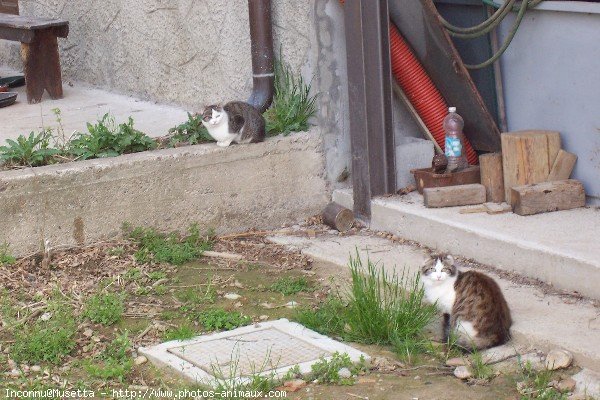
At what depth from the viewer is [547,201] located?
20.2ft

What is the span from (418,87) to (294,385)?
123 inches

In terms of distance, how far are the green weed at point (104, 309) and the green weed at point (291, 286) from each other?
0.92m

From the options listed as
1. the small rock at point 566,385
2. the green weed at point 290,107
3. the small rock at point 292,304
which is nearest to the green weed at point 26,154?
the green weed at point 290,107

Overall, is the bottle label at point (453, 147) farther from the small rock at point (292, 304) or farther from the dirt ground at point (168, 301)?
the small rock at point (292, 304)

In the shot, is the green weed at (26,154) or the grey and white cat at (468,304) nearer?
the grey and white cat at (468,304)

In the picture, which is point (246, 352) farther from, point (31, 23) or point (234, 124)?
point (31, 23)

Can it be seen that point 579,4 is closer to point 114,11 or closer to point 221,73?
point 221,73

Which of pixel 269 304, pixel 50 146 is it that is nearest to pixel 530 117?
pixel 269 304

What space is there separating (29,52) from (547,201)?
4.97m

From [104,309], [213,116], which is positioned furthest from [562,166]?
[104,309]

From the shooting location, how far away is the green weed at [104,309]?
5.43 meters

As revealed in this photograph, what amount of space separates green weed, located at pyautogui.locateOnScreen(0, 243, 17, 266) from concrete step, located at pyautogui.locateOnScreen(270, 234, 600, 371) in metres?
1.82

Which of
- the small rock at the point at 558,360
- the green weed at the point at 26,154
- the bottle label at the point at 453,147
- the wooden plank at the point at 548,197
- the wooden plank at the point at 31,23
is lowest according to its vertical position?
the small rock at the point at 558,360

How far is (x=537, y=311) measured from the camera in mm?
5129
